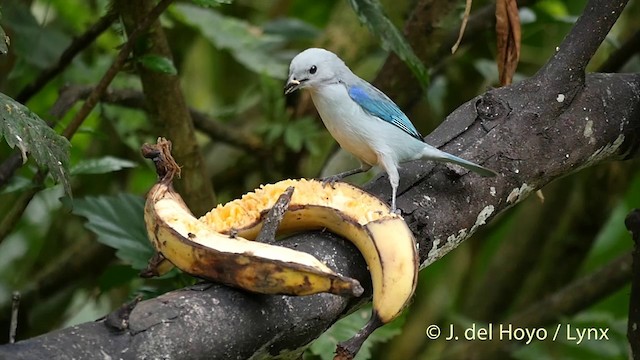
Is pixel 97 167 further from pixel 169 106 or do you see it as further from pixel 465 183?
pixel 465 183

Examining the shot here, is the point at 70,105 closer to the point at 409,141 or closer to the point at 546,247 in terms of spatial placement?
the point at 409,141

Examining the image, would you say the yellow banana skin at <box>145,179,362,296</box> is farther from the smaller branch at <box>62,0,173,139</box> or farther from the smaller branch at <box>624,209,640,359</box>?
the smaller branch at <box>624,209,640,359</box>

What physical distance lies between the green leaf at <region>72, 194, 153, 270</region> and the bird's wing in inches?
27.8

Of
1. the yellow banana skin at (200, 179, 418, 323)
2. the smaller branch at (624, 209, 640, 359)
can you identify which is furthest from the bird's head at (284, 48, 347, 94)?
the smaller branch at (624, 209, 640, 359)

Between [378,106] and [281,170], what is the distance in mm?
1393

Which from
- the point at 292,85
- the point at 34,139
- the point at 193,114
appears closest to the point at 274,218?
the point at 34,139

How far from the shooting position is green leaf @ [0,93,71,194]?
165 centimetres

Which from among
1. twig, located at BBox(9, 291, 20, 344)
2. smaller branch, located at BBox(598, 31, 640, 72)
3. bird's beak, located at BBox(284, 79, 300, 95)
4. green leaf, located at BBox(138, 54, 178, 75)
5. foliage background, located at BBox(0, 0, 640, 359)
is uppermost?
green leaf, located at BBox(138, 54, 178, 75)

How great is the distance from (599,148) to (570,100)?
0.13 meters

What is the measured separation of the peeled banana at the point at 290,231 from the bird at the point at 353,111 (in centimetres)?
24

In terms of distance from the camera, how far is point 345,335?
8.23ft

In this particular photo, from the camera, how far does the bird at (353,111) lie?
6.82 feet

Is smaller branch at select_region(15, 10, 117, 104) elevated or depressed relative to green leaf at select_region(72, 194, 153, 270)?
elevated

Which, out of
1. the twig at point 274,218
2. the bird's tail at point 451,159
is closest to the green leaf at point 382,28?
the bird's tail at point 451,159
